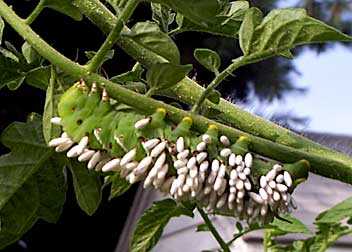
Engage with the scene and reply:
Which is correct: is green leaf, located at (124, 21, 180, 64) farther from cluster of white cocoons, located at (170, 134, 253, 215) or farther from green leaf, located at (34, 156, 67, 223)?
green leaf, located at (34, 156, 67, 223)

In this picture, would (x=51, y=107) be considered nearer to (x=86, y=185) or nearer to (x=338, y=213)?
(x=86, y=185)

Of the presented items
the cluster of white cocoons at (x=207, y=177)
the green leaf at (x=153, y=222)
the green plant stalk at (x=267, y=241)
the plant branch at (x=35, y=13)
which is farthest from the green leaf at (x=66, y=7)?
the green plant stalk at (x=267, y=241)

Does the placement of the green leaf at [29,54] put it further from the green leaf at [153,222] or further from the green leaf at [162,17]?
the green leaf at [153,222]

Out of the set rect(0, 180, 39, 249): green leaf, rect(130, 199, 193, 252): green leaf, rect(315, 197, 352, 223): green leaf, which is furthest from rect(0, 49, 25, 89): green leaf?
rect(315, 197, 352, 223): green leaf

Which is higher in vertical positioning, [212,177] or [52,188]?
[212,177]

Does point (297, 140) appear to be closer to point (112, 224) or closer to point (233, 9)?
point (233, 9)

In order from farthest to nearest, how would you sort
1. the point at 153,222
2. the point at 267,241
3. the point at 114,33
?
1. the point at 267,241
2. the point at 153,222
3. the point at 114,33

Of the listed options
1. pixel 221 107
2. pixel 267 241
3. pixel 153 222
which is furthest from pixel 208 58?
pixel 267 241
